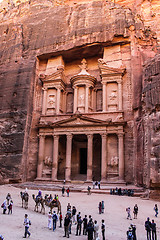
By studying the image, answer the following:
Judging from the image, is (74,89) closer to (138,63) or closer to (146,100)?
(138,63)

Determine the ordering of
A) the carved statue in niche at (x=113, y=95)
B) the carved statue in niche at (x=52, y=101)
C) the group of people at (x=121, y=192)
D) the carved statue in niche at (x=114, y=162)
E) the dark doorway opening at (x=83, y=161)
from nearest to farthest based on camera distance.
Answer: the group of people at (x=121, y=192), the carved statue in niche at (x=114, y=162), the carved statue in niche at (x=113, y=95), the dark doorway opening at (x=83, y=161), the carved statue in niche at (x=52, y=101)

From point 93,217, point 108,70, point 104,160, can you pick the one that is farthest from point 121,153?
point 93,217

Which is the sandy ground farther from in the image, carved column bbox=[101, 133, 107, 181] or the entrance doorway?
the entrance doorway

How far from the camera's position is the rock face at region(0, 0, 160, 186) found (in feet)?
85.2

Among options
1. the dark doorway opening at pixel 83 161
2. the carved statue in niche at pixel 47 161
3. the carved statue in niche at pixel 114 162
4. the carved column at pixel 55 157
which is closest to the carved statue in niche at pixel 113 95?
the carved statue in niche at pixel 114 162

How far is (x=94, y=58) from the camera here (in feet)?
112

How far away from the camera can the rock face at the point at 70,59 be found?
85.2 ft

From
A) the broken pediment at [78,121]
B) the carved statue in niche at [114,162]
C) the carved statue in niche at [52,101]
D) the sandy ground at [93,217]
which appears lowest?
the sandy ground at [93,217]

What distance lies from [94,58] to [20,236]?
94.2ft

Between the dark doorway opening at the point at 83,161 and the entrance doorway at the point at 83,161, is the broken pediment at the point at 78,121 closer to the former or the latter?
the entrance doorway at the point at 83,161

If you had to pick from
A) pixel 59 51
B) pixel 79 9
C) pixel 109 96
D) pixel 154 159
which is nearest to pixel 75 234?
pixel 154 159

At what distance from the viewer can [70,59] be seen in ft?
113

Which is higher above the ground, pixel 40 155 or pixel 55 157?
pixel 40 155

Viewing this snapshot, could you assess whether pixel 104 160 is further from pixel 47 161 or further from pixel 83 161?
pixel 47 161
